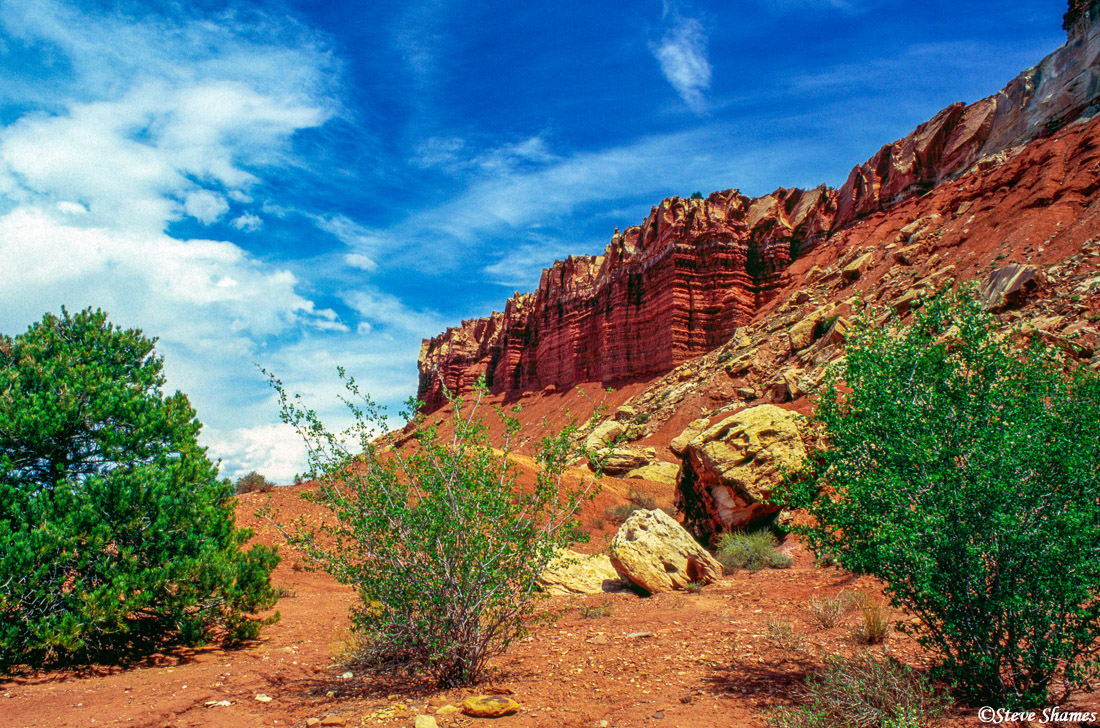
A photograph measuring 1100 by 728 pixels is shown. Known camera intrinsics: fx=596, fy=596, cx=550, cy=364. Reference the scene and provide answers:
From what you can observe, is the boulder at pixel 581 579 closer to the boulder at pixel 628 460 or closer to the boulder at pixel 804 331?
the boulder at pixel 628 460

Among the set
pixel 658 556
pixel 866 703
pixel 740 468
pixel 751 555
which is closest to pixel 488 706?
pixel 866 703

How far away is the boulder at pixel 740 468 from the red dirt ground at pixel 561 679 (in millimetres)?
3909

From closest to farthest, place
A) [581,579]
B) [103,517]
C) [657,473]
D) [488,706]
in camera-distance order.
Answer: [488,706], [103,517], [581,579], [657,473]

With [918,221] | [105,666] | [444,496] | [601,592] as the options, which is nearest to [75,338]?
[105,666]

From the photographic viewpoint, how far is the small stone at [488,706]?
560cm

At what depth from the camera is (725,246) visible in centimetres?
5369

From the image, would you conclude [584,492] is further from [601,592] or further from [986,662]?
[601,592]

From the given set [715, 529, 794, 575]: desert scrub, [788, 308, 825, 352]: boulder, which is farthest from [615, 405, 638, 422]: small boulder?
[715, 529, 794, 575]: desert scrub

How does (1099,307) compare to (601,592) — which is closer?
(601,592)

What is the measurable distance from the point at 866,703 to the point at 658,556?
7.00 metres

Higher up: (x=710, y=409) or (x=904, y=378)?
(x=710, y=409)

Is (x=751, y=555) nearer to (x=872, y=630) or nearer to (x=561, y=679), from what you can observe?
(x=872, y=630)

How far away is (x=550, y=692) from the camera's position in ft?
20.8

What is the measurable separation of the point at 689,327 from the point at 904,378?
154ft
